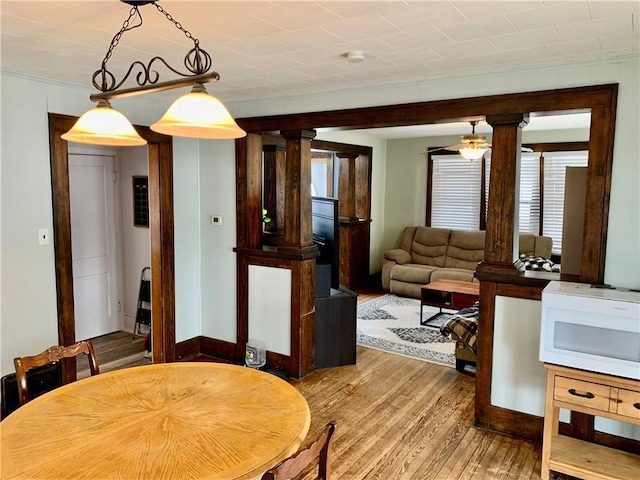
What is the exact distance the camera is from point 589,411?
2543mm

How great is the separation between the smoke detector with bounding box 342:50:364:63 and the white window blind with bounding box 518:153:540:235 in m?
5.00

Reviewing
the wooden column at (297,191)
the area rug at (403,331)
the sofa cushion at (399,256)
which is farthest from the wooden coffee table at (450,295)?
the wooden column at (297,191)

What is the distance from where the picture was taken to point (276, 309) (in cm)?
425

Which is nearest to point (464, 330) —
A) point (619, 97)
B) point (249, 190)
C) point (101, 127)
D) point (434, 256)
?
point (619, 97)

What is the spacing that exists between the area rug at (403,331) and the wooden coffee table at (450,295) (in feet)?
0.77

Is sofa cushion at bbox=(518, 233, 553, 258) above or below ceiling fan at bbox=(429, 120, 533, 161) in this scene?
below

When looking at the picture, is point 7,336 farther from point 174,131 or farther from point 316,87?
point 316,87

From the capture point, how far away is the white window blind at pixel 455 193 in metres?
7.50

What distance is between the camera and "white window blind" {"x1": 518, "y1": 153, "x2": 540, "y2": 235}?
7.01 metres

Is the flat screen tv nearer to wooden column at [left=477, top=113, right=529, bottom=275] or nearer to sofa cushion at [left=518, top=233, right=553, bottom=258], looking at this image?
wooden column at [left=477, top=113, right=529, bottom=275]

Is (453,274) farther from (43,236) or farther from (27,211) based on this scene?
(27,211)

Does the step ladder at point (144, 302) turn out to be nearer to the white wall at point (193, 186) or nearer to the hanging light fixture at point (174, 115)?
the white wall at point (193, 186)

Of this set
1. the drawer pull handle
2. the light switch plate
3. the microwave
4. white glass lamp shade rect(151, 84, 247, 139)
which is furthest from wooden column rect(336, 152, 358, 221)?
white glass lamp shade rect(151, 84, 247, 139)

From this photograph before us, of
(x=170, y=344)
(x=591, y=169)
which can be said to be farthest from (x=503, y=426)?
(x=170, y=344)
